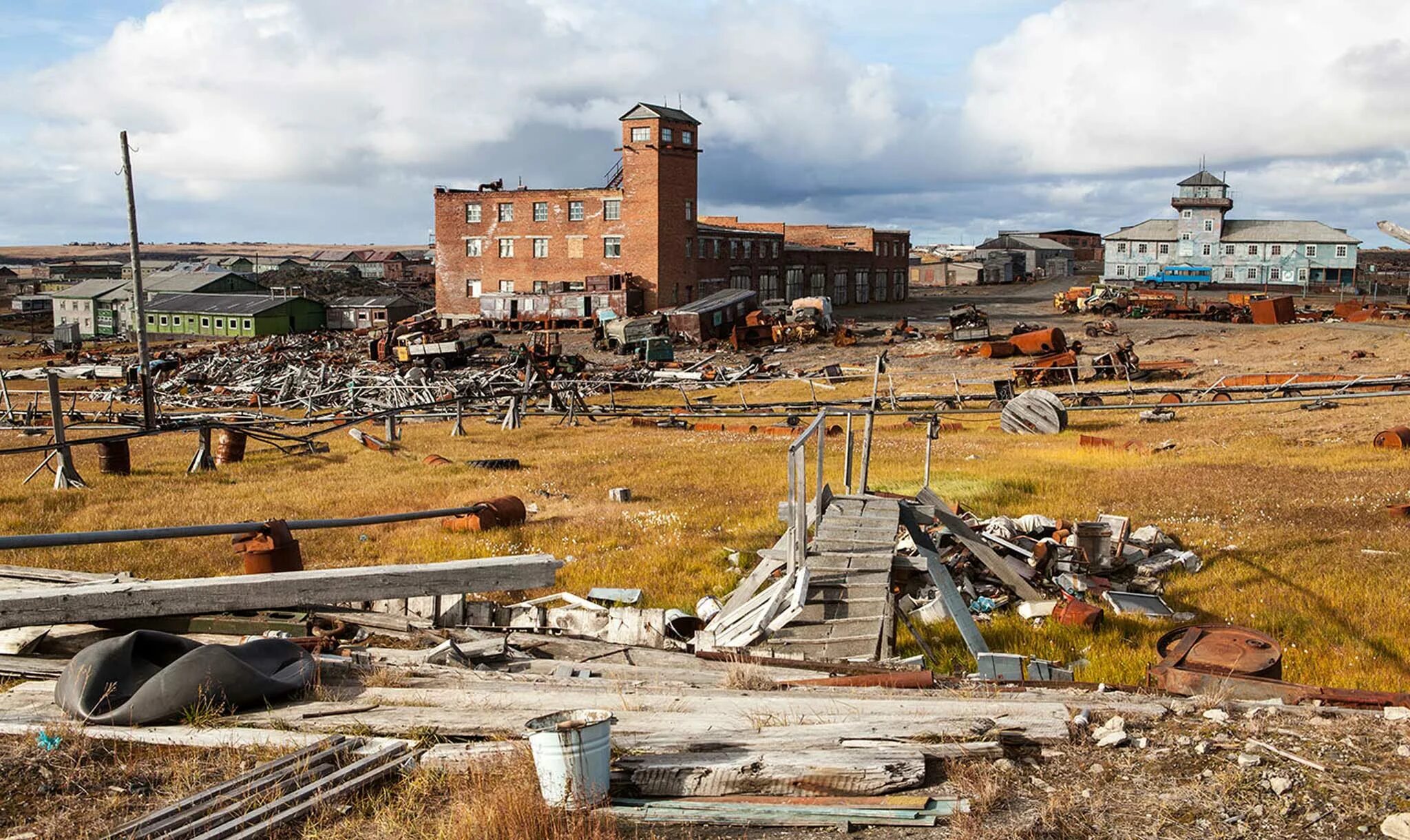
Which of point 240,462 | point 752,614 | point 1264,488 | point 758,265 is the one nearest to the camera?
point 752,614

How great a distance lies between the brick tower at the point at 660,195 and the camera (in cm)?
5878

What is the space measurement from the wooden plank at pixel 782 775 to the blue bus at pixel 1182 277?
79233mm

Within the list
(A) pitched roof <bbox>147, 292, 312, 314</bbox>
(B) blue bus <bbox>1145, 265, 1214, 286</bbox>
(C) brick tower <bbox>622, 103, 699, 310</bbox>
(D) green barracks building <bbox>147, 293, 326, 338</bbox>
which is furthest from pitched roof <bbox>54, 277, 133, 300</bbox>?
(B) blue bus <bbox>1145, 265, 1214, 286</bbox>

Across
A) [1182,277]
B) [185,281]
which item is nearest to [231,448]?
[185,281]

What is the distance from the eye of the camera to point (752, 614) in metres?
8.97

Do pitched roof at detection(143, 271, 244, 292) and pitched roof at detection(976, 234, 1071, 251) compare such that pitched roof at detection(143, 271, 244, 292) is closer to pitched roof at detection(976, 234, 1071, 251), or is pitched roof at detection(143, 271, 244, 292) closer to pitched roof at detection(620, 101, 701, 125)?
pitched roof at detection(620, 101, 701, 125)

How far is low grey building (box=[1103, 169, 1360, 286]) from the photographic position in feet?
255

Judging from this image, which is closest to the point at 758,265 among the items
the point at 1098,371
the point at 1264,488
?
the point at 1098,371

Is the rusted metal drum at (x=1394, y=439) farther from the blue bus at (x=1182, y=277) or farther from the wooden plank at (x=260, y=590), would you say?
the blue bus at (x=1182, y=277)

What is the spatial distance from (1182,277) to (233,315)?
2653 inches

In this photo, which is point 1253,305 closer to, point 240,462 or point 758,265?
point 758,265

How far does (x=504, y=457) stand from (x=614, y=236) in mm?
41664

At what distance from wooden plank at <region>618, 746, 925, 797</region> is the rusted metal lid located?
11.3ft

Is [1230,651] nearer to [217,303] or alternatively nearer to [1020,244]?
[217,303]
